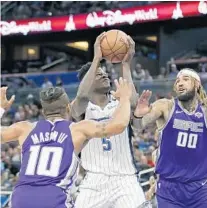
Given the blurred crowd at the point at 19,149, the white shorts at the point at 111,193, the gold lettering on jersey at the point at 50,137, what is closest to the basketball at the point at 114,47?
the white shorts at the point at 111,193

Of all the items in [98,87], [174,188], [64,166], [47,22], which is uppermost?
[47,22]

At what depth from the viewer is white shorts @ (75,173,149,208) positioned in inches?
229

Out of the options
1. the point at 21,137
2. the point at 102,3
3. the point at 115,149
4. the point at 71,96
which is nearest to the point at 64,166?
the point at 21,137

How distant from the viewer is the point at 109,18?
2133 centimetres

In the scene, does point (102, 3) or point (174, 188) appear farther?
point (102, 3)

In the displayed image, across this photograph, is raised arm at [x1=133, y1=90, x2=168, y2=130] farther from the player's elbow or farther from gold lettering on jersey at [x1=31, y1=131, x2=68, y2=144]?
gold lettering on jersey at [x1=31, y1=131, x2=68, y2=144]

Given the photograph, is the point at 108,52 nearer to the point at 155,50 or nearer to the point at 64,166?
the point at 64,166

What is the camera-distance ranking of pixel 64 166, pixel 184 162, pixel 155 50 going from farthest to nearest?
pixel 155 50
pixel 184 162
pixel 64 166

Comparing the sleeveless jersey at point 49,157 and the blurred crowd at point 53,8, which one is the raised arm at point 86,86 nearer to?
the sleeveless jersey at point 49,157

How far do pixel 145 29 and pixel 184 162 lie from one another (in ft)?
58.4

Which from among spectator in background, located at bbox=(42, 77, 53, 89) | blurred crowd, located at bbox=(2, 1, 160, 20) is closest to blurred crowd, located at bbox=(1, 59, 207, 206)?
spectator in background, located at bbox=(42, 77, 53, 89)

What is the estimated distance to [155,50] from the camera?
23.9 m

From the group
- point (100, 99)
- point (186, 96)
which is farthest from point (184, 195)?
point (100, 99)

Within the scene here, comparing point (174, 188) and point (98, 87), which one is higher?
point (98, 87)
